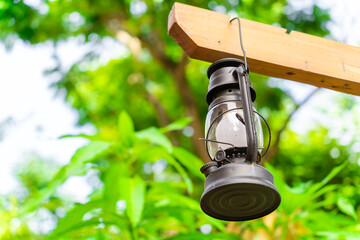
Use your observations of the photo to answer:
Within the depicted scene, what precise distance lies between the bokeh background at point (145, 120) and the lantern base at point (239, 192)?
46cm

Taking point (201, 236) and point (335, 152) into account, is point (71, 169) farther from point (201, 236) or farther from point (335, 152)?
point (335, 152)

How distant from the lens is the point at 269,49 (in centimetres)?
118

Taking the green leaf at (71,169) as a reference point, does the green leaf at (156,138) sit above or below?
above

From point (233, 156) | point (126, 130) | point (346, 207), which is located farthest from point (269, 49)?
point (346, 207)

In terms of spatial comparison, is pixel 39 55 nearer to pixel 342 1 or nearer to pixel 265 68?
pixel 342 1

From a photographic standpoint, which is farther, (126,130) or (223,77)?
(126,130)

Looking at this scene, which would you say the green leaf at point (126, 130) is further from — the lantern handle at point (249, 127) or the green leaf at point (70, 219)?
the lantern handle at point (249, 127)

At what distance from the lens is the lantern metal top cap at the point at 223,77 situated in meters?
0.94

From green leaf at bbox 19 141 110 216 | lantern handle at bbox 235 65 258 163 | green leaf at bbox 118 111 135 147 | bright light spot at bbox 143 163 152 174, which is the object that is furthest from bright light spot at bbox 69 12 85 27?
lantern handle at bbox 235 65 258 163

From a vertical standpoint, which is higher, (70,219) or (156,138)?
(156,138)

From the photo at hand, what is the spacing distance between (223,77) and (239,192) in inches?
12.0

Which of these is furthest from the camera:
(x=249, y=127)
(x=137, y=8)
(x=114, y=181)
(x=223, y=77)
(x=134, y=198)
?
(x=137, y=8)

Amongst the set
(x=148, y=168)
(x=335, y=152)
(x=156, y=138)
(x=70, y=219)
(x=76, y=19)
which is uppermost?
(x=76, y=19)

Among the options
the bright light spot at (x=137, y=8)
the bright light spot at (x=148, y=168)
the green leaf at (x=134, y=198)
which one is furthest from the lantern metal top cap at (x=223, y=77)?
the bright light spot at (x=148, y=168)
